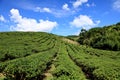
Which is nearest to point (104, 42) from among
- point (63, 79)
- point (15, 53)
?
point (15, 53)

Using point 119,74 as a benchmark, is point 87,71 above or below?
below

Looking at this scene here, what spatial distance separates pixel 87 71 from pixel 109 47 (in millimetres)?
61296

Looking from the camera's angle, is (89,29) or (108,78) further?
(89,29)

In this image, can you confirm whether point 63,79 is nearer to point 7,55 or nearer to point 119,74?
point 119,74

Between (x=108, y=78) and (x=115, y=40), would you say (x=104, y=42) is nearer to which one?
(x=115, y=40)

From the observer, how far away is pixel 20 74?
21.3 m

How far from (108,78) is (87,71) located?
10.9m

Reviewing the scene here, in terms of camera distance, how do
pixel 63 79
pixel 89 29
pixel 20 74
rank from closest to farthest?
pixel 63 79, pixel 20 74, pixel 89 29

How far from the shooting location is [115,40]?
89125 millimetres

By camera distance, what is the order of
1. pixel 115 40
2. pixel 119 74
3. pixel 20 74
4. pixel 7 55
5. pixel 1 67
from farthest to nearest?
pixel 115 40, pixel 7 55, pixel 1 67, pixel 20 74, pixel 119 74

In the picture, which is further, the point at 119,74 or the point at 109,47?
the point at 109,47

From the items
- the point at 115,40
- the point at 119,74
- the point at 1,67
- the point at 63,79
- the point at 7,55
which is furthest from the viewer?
the point at 115,40

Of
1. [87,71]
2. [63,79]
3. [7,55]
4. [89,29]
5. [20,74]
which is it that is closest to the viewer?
[63,79]

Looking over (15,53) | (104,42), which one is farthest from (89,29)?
(15,53)
